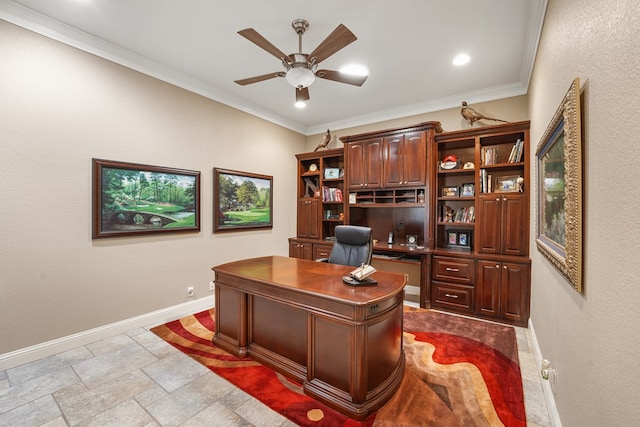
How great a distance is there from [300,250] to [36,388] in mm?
3425

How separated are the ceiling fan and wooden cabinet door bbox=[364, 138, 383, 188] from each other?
1748 millimetres

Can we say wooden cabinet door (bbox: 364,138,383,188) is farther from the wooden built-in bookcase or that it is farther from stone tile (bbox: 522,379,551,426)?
stone tile (bbox: 522,379,551,426)

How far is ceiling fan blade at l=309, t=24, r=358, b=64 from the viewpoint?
1987 millimetres

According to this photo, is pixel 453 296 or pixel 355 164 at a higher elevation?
pixel 355 164

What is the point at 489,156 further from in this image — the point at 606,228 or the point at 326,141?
the point at 606,228

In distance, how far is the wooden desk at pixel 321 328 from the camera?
5.91 ft

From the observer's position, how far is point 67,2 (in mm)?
2273

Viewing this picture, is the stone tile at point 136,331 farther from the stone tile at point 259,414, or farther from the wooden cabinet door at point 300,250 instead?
the wooden cabinet door at point 300,250

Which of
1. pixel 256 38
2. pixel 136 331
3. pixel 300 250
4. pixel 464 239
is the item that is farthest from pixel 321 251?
pixel 256 38

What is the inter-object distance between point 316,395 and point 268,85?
3.51 m

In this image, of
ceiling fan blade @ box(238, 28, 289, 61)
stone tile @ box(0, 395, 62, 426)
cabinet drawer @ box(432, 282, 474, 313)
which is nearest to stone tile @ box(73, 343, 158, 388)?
stone tile @ box(0, 395, 62, 426)

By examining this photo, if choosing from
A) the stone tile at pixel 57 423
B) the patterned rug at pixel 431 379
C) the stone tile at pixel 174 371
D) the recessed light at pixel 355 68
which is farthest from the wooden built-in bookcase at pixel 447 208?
the stone tile at pixel 57 423

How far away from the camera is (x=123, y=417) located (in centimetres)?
182

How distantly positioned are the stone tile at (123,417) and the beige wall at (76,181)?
128cm
